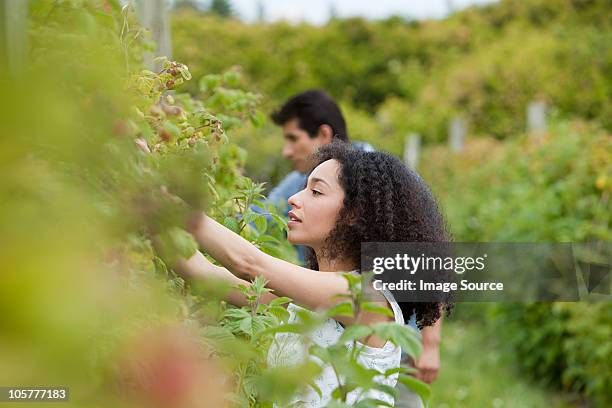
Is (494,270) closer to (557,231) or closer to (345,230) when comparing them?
(557,231)

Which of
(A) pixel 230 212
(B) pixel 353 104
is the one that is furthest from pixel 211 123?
(B) pixel 353 104

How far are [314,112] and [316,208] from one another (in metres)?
2.18

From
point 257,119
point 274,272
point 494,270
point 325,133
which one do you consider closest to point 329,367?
point 274,272

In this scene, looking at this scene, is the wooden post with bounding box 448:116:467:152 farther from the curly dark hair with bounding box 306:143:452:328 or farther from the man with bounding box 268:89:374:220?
the curly dark hair with bounding box 306:143:452:328

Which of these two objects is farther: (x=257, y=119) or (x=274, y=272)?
(x=257, y=119)

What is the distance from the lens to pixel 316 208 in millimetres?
1862

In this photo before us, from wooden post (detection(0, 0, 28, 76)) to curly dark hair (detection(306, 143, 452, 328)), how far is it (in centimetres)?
125

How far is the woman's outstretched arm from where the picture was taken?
1518 mm

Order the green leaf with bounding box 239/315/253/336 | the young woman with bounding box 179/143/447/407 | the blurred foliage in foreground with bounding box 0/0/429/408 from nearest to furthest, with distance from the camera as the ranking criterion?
1. the blurred foliage in foreground with bounding box 0/0/429/408
2. the green leaf with bounding box 239/315/253/336
3. the young woman with bounding box 179/143/447/407

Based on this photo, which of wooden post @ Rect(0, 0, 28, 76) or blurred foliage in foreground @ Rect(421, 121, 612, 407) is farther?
blurred foliage in foreground @ Rect(421, 121, 612, 407)

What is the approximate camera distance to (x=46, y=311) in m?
0.44

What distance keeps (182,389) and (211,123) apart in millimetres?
1246

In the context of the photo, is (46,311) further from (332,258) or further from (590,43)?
(590,43)

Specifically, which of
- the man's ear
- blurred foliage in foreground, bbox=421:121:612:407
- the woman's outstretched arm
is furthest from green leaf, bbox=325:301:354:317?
blurred foliage in foreground, bbox=421:121:612:407
